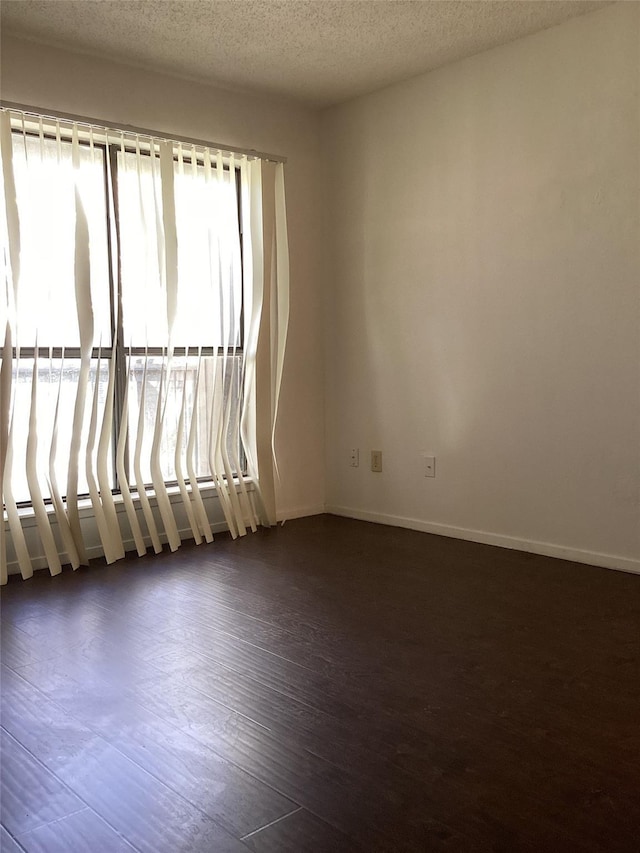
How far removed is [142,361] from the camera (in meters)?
4.09

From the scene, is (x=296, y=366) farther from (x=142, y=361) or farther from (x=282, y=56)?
(x=282, y=56)

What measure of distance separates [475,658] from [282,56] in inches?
119

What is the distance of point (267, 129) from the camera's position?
4.62 metres

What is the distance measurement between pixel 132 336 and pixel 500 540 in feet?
7.02

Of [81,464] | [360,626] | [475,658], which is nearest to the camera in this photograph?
[475,658]

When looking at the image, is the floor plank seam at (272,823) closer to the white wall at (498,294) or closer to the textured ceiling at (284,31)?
the white wall at (498,294)

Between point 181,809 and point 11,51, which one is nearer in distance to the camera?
point 181,809

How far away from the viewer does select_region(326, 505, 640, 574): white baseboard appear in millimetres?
3625

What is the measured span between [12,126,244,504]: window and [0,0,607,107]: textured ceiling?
0.43 metres

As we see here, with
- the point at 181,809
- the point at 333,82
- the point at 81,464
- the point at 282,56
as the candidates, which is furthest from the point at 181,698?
the point at 333,82

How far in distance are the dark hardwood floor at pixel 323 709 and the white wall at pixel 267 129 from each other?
1.36 meters

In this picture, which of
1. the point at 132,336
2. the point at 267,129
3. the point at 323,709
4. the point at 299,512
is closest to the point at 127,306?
the point at 132,336

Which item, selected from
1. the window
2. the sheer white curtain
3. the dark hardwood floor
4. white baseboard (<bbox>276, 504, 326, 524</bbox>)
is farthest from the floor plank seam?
white baseboard (<bbox>276, 504, 326, 524</bbox>)

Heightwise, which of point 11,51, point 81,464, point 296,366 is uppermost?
point 11,51
